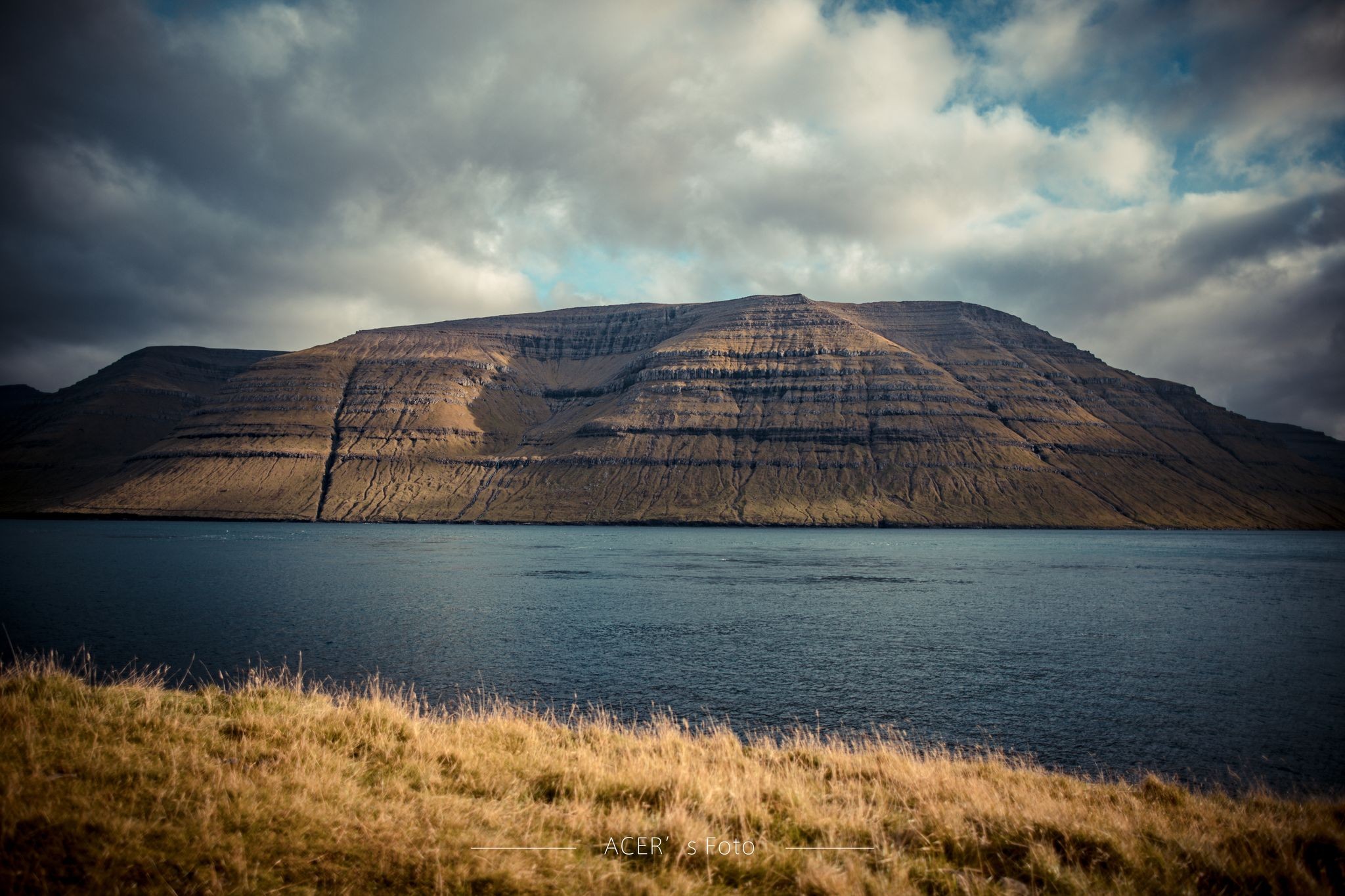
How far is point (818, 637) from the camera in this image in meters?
46.1

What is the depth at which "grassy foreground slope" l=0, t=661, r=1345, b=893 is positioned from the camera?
28.9 ft

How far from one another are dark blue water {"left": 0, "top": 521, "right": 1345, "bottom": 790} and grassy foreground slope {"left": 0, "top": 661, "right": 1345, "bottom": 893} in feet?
42.3

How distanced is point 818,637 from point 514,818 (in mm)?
37411

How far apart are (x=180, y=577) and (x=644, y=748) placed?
76338mm

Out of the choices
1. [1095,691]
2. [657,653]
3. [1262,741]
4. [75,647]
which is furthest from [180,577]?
[1262,741]

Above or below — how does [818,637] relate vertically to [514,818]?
below

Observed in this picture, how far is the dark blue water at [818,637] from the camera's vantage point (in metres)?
28.9

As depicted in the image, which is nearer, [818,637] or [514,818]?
[514,818]

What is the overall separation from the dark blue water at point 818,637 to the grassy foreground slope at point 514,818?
12881 millimetres

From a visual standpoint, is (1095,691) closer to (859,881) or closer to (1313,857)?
(1313,857)

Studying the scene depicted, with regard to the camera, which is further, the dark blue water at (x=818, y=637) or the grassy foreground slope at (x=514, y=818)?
the dark blue water at (x=818, y=637)

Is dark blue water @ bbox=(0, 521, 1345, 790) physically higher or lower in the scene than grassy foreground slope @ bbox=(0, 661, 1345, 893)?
lower

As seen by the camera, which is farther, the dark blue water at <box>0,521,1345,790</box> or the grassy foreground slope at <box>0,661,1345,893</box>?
the dark blue water at <box>0,521,1345,790</box>

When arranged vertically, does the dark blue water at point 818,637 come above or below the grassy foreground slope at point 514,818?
below
